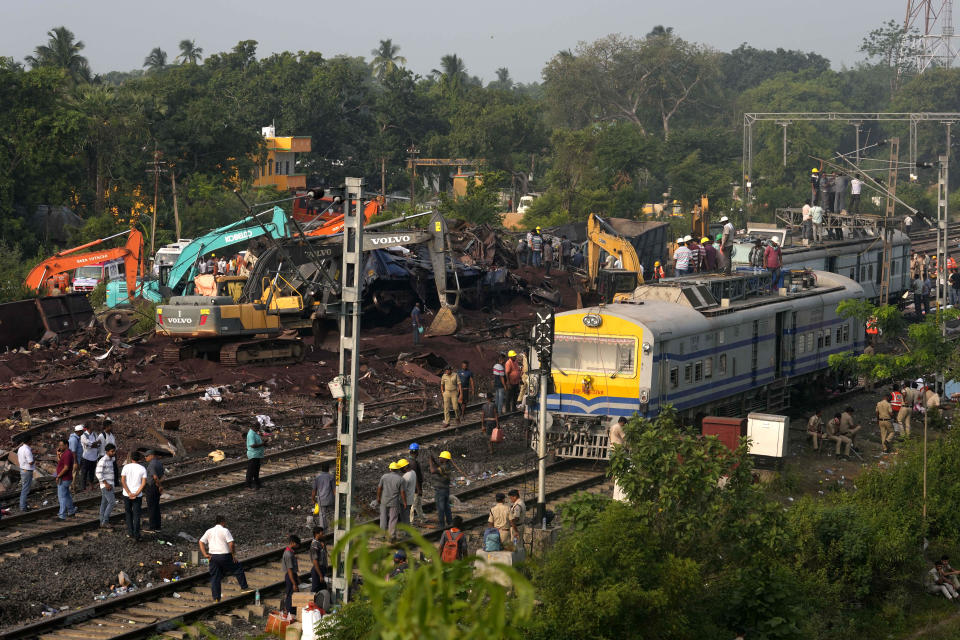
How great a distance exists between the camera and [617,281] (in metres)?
39.8

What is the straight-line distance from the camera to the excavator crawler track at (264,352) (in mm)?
31672

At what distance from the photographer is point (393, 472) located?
19312 mm

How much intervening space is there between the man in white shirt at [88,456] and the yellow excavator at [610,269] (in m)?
19.7

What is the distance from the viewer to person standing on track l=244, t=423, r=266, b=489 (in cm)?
2195

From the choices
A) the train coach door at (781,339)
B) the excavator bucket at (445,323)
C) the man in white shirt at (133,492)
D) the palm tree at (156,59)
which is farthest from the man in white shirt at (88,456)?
the palm tree at (156,59)

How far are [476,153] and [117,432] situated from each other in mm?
65825

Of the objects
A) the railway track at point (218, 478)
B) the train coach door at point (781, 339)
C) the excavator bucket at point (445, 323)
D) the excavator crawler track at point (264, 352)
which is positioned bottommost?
the railway track at point (218, 478)

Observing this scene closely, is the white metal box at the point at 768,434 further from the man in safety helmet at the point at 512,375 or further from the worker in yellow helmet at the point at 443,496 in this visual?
the worker in yellow helmet at the point at 443,496

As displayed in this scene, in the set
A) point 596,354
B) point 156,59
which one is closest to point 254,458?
point 596,354

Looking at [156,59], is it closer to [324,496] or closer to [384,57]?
[384,57]

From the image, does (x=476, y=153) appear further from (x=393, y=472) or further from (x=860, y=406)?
(x=393, y=472)

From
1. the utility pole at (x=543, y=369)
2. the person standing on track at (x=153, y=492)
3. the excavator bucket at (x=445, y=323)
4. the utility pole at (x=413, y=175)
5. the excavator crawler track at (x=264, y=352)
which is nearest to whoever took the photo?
the utility pole at (x=543, y=369)

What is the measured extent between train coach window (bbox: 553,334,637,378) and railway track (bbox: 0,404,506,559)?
4304 mm

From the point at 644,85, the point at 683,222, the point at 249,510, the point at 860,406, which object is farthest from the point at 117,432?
the point at 644,85
